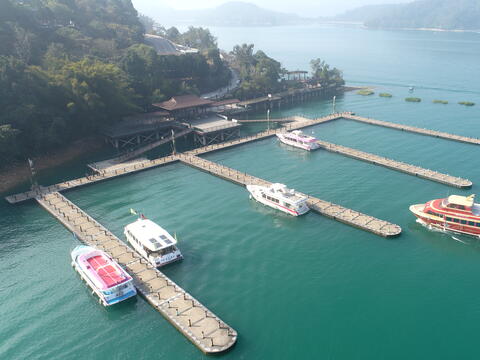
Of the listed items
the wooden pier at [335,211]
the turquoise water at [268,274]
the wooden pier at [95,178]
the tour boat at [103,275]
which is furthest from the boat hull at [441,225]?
the wooden pier at [95,178]

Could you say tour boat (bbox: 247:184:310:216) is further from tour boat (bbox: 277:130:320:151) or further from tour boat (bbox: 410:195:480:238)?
tour boat (bbox: 277:130:320:151)

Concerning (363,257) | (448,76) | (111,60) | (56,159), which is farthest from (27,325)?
(448,76)

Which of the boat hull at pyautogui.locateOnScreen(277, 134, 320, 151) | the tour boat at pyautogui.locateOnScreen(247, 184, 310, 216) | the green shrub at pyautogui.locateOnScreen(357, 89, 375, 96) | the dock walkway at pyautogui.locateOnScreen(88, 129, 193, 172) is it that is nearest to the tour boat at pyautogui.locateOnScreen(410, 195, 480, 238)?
the tour boat at pyautogui.locateOnScreen(247, 184, 310, 216)

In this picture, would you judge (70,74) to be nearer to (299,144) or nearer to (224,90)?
(299,144)

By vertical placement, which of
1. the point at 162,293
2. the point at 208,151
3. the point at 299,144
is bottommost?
the point at 162,293

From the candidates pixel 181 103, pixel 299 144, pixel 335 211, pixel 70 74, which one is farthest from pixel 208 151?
pixel 70 74

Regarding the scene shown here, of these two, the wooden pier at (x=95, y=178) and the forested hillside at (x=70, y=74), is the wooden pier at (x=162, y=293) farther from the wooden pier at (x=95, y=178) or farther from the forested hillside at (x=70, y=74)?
the forested hillside at (x=70, y=74)

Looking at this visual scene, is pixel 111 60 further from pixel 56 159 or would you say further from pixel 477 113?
pixel 477 113
